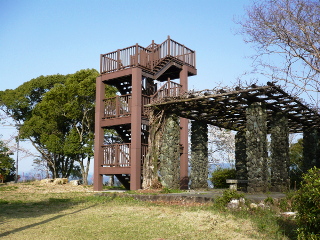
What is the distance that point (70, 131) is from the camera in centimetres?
2852

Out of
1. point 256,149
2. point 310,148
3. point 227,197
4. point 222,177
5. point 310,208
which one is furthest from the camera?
point 222,177

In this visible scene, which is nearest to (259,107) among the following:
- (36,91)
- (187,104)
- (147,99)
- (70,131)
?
(187,104)

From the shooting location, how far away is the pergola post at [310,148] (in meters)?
20.1

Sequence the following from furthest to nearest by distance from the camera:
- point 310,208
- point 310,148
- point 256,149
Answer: point 310,148 < point 256,149 < point 310,208

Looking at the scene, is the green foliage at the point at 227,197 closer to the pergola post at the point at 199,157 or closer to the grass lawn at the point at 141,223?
the grass lawn at the point at 141,223

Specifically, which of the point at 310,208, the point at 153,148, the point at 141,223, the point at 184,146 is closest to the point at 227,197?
the point at 141,223

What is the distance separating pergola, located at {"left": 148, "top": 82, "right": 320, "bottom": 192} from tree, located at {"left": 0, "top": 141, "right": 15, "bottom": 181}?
716 inches

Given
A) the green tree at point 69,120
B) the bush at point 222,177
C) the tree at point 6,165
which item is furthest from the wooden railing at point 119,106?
the tree at point 6,165

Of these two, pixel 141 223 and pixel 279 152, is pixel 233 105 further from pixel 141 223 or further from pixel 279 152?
pixel 141 223

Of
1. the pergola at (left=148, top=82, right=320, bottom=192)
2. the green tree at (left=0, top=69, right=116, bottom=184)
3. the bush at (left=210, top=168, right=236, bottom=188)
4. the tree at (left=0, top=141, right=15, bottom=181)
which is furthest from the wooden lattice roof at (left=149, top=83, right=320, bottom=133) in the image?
the tree at (left=0, top=141, right=15, bottom=181)

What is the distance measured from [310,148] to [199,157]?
665cm

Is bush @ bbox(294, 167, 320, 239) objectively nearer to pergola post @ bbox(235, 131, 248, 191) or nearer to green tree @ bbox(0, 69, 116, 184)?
pergola post @ bbox(235, 131, 248, 191)

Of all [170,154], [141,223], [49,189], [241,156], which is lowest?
[49,189]

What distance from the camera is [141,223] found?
8.49 m
